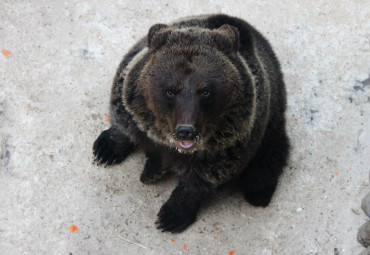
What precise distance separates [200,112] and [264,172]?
1515 mm

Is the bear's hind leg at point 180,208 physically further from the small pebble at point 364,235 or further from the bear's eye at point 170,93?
the small pebble at point 364,235

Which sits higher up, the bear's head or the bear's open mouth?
the bear's head

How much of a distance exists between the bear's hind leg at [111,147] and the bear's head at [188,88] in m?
0.81

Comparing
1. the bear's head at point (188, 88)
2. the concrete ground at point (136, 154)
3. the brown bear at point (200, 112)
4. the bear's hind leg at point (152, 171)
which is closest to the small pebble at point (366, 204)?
the concrete ground at point (136, 154)

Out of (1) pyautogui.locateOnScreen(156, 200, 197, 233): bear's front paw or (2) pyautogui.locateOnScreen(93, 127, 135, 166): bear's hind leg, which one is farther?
(2) pyautogui.locateOnScreen(93, 127, 135, 166): bear's hind leg

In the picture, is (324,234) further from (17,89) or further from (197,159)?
(17,89)

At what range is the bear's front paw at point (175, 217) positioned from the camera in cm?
488

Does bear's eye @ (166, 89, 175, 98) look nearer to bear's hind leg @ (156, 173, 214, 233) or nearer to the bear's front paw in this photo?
bear's hind leg @ (156, 173, 214, 233)

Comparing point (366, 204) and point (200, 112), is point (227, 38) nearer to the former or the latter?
point (200, 112)

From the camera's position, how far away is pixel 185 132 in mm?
3680

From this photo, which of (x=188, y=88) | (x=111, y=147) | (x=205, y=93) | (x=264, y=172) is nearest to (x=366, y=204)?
(x=264, y=172)

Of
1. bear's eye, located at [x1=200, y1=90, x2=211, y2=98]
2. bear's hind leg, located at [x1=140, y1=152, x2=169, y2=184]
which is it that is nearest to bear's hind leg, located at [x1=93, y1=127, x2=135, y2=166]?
bear's hind leg, located at [x1=140, y1=152, x2=169, y2=184]

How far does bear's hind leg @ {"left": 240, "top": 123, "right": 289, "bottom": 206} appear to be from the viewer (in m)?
5.05

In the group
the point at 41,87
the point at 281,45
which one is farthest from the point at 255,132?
the point at 41,87
